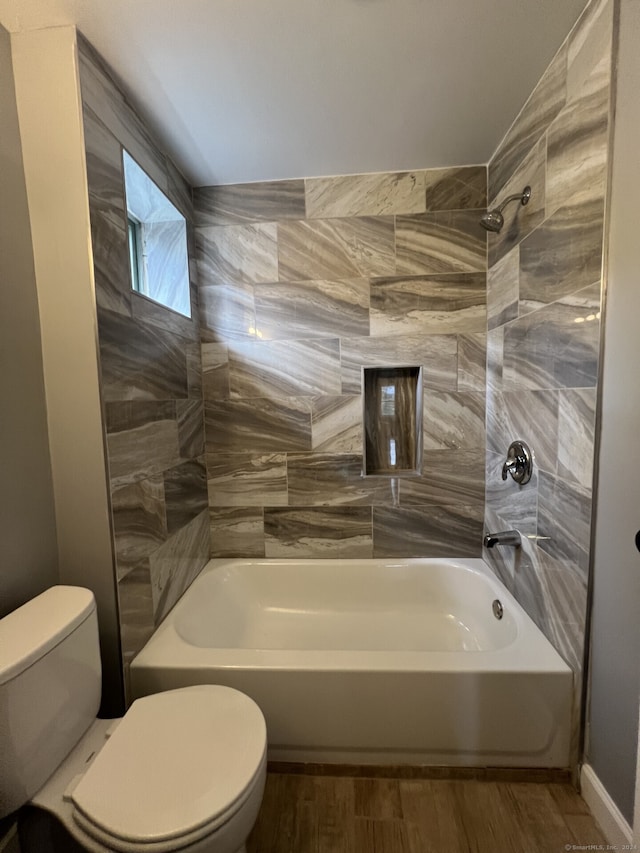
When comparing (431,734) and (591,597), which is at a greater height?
(591,597)

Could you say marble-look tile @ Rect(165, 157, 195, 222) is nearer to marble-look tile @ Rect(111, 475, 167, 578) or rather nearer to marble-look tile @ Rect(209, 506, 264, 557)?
marble-look tile @ Rect(111, 475, 167, 578)

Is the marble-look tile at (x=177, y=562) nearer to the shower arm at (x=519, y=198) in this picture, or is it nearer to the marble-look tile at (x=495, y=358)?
the marble-look tile at (x=495, y=358)

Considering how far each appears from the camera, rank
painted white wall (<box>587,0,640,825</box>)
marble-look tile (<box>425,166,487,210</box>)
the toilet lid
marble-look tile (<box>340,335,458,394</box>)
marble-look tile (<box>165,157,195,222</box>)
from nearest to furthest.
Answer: the toilet lid
painted white wall (<box>587,0,640,825</box>)
marble-look tile (<box>165,157,195,222</box>)
marble-look tile (<box>425,166,487,210</box>)
marble-look tile (<box>340,335,458,394</box>)

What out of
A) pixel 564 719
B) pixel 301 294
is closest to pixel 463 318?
pixel 301 294

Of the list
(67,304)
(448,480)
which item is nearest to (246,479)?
(448,480)

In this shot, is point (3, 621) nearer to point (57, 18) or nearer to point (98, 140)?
point (98, 140)

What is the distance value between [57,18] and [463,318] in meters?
1.85

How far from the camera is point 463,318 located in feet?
6.39

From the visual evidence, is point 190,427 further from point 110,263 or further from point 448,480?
point 448,480

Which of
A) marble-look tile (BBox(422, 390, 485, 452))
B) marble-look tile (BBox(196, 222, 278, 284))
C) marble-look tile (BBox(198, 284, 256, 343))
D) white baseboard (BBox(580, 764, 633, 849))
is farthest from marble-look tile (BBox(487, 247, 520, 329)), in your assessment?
white baseboard (BBox(580, 764, 633, 849))

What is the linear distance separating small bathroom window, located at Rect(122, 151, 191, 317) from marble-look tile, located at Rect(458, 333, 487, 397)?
4.73ft

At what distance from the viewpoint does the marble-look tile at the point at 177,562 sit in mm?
1518

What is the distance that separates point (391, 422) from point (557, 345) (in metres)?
0.96

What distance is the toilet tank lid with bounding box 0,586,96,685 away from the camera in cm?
84
